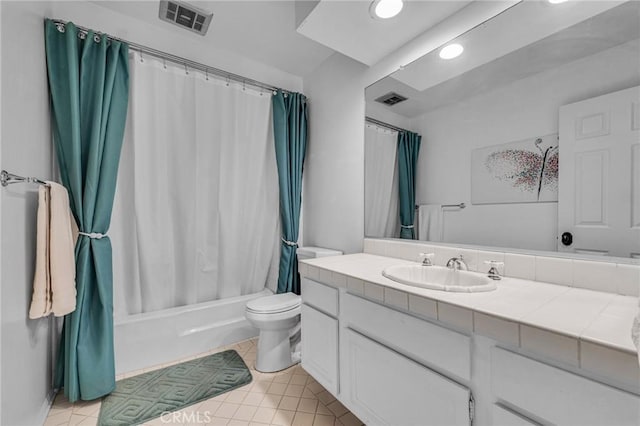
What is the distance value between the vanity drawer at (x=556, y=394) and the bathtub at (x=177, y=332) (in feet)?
6.37

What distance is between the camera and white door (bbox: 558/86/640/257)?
0.95m

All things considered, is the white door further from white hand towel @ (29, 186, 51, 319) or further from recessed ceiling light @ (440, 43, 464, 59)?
white hand towel @ (29, 186, 51, 319)

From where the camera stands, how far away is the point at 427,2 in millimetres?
1408

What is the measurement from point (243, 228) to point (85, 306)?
1.14 meters

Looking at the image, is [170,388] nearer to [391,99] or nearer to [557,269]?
[557,269]

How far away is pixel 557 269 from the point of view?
42.9 inches

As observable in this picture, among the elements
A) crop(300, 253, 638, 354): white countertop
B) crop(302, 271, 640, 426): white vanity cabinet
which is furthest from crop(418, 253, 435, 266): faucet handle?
crop(302, 271, 640, 426): white vanity cabinet

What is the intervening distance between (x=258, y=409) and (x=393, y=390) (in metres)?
0.86


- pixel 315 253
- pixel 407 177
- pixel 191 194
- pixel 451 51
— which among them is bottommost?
pixel 315 253

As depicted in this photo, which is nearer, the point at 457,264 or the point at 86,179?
the point at 457,264

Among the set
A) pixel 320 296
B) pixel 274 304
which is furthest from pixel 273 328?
pixel 320 296

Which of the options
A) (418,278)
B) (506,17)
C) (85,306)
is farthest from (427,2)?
(85,306)

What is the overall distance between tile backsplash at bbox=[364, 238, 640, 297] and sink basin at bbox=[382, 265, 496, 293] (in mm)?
110

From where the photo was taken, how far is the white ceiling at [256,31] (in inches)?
71.1
